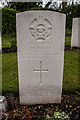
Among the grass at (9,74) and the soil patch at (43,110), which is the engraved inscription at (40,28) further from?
the grass at (9,74)

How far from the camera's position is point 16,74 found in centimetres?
451

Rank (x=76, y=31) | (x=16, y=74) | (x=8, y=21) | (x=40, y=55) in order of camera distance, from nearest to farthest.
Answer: (x=40, y=55)
(x=16, y=74)
(x=76, y=31)
(x=8, y=21)

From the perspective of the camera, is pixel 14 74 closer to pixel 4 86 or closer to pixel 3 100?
pixel 4 86

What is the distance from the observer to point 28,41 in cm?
251

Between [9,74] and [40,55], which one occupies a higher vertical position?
[40,55]

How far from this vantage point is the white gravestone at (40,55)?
244 cm

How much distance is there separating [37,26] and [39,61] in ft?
2.23

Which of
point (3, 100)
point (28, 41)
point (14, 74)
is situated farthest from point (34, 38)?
point (14, 74)

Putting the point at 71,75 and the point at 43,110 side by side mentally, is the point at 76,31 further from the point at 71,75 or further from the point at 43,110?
the point at 43,110

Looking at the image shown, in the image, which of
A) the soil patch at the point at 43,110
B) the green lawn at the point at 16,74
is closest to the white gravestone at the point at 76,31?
the green lawn at the point at 16,74

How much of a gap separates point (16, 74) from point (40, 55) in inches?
84.3

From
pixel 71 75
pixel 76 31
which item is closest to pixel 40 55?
pixel 71 75

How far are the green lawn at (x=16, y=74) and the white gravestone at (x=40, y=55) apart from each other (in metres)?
0.71

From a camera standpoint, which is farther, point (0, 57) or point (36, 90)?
point (0, 57)
